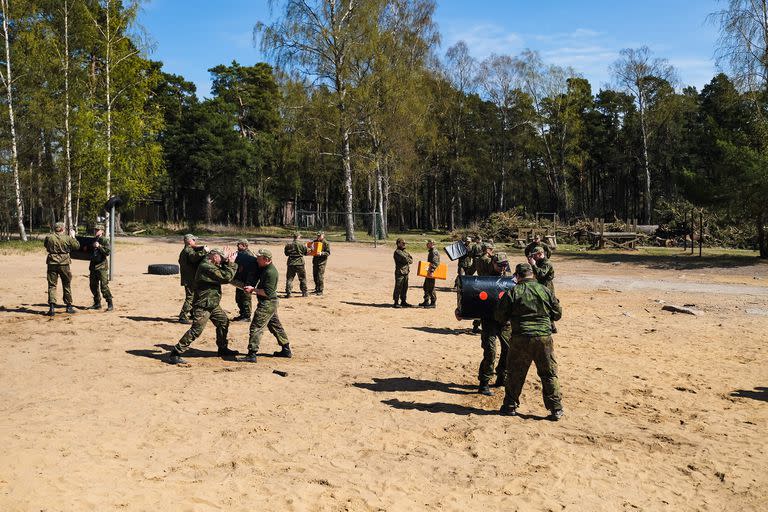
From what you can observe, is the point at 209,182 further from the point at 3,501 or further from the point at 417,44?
the point at 3,501

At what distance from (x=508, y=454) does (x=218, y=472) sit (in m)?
2.88

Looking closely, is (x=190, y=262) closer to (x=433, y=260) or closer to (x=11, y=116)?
(x=433, y=260)

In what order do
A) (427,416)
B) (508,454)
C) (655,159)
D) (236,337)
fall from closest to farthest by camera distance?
1. (508,454)
2. (427,416)
3. (236,337)
4. (655,159)

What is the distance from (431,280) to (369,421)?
865cm

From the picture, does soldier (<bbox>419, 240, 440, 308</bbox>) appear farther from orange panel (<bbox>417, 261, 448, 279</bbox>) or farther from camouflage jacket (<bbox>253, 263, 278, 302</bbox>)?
camouflage jacket (<bbox>253, 263, 278, 302</bbox>)

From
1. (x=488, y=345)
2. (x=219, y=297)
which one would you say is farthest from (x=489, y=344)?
(x=219, y=297)

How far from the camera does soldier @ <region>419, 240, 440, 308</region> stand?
607 inches

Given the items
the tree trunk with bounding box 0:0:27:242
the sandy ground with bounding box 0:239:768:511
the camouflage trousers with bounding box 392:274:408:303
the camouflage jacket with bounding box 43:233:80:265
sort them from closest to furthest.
Answer: the sandy ground with bounding box 0:239:768:511 → the camouflage jacket with bounding box 43:233:80:265 → the camouflage trousers with bounding box 392:274:408:303 → the tree trunk with bounding box 0:0:27:242

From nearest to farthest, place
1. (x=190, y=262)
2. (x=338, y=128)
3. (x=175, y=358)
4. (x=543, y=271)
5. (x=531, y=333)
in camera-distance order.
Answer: (x=531, y=333) < (x=175, y=358) < (x=543, y=271) < (x=190, y=262) < (x=338, y=128)

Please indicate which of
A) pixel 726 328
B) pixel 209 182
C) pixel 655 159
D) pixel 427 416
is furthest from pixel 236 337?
pixel 655 159

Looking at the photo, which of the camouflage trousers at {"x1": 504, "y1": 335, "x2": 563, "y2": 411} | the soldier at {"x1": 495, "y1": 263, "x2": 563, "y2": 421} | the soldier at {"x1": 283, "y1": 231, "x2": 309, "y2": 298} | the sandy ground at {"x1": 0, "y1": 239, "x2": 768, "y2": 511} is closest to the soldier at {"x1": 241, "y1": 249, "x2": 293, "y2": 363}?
the sandy ground at {"x1": 0, "y1": 239, "x2": 768, "y2": 511}

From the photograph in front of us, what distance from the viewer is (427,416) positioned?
7672 millimetres

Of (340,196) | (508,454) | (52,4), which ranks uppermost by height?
(52,4)

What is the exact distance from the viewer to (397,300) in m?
16.0
